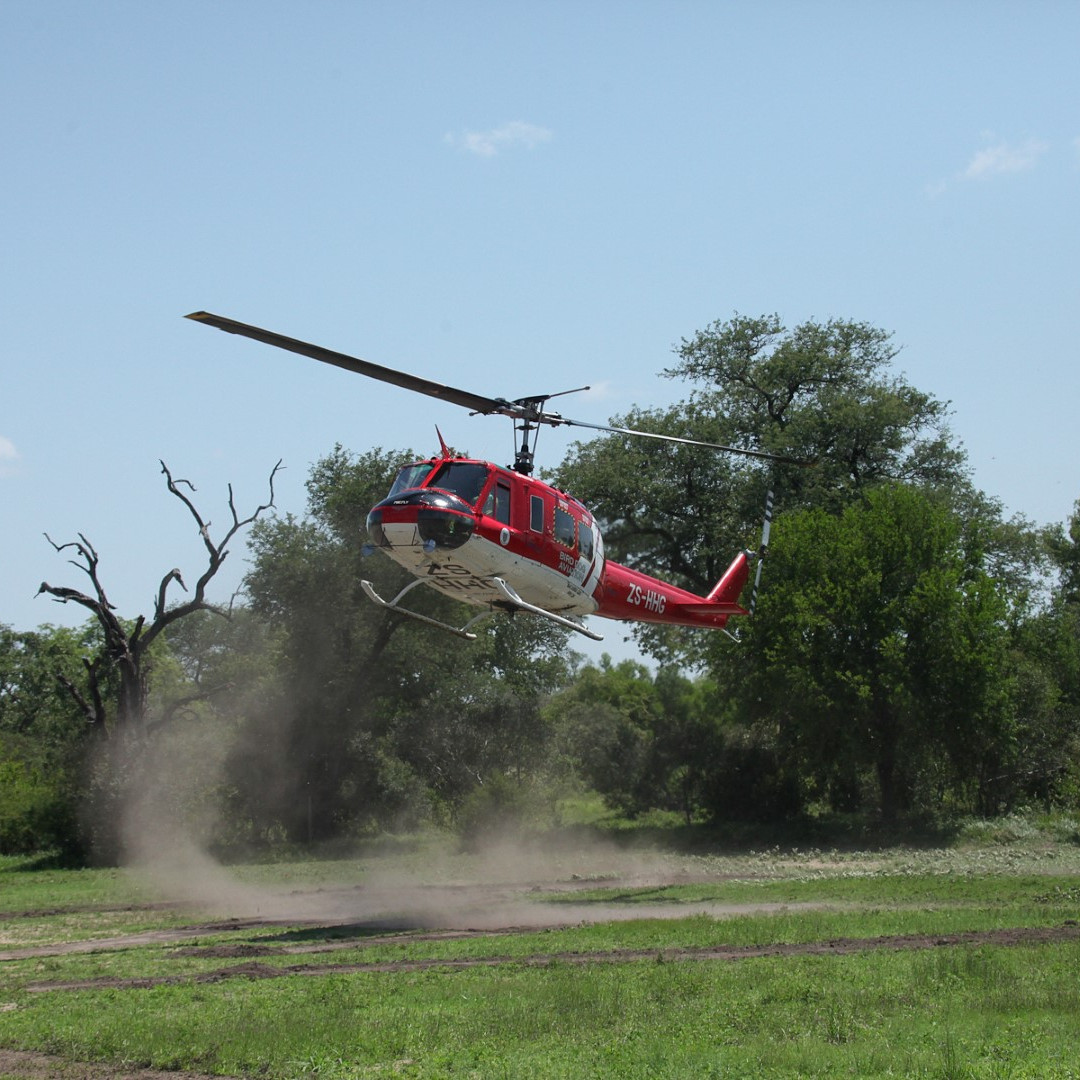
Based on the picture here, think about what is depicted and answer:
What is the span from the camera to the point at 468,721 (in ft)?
157

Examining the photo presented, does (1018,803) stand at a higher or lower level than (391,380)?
lower

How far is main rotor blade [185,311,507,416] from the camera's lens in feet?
50.8

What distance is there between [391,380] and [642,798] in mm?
40005

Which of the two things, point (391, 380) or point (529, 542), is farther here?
point (529, 542)

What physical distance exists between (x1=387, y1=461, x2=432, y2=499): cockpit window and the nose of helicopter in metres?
0.34

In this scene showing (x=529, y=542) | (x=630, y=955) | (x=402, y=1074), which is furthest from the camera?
(x=529, y=542)

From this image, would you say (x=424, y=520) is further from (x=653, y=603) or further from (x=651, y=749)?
(x=651, y=749)

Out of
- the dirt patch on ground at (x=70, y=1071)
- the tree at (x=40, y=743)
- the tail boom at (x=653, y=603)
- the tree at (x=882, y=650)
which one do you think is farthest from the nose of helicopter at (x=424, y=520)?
the tree at (x=40, y=743)

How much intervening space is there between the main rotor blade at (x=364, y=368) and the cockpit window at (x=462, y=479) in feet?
3.35

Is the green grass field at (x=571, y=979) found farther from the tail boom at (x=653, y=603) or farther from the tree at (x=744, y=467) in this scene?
the tree at (x=744, y=467)

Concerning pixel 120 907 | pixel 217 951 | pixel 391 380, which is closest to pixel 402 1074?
pixel 217 951

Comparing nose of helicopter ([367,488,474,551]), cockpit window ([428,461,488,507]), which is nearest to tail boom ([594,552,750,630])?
cockpit window ([428,461,488,507])

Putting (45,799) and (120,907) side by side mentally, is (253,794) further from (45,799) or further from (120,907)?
(120,907)

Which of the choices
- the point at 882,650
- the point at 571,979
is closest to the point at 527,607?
the point at 571,979
